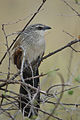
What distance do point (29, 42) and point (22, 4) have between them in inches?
106

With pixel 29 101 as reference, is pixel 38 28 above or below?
above

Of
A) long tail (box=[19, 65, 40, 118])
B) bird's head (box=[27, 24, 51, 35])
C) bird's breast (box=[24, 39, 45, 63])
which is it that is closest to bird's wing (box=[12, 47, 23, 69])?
bird's breast (box=[24, 39, 45, 63])

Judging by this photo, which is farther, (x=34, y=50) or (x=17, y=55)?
(x=34, y=50)

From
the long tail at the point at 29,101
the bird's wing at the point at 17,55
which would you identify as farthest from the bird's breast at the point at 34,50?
the long tail at the point at 29,101

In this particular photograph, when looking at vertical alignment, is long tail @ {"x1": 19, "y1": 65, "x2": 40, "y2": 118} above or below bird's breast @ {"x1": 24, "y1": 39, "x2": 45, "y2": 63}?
below

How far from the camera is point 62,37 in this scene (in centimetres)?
552

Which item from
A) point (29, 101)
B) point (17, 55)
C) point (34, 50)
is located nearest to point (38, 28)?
point (34, 50)

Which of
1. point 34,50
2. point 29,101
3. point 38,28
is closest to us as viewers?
point 29,101

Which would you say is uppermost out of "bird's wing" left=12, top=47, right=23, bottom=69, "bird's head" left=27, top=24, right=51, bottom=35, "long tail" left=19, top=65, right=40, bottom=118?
"bird's head" left=27, top=24, right=51, bottom=35

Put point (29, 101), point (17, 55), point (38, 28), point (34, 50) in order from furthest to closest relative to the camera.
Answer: point (38, 28)
point (34, 50)
point (17, 55)
point (29, 101)

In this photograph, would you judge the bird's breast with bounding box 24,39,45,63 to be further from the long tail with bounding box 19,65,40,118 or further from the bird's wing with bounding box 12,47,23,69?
the long tail with bounding box 19,65,40,118

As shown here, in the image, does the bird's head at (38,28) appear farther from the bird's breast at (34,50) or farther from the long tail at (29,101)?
the long tail at (29,101)

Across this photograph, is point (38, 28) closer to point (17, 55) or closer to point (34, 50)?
point (34, 50)

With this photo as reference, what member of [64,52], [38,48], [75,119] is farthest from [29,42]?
[64,52]
